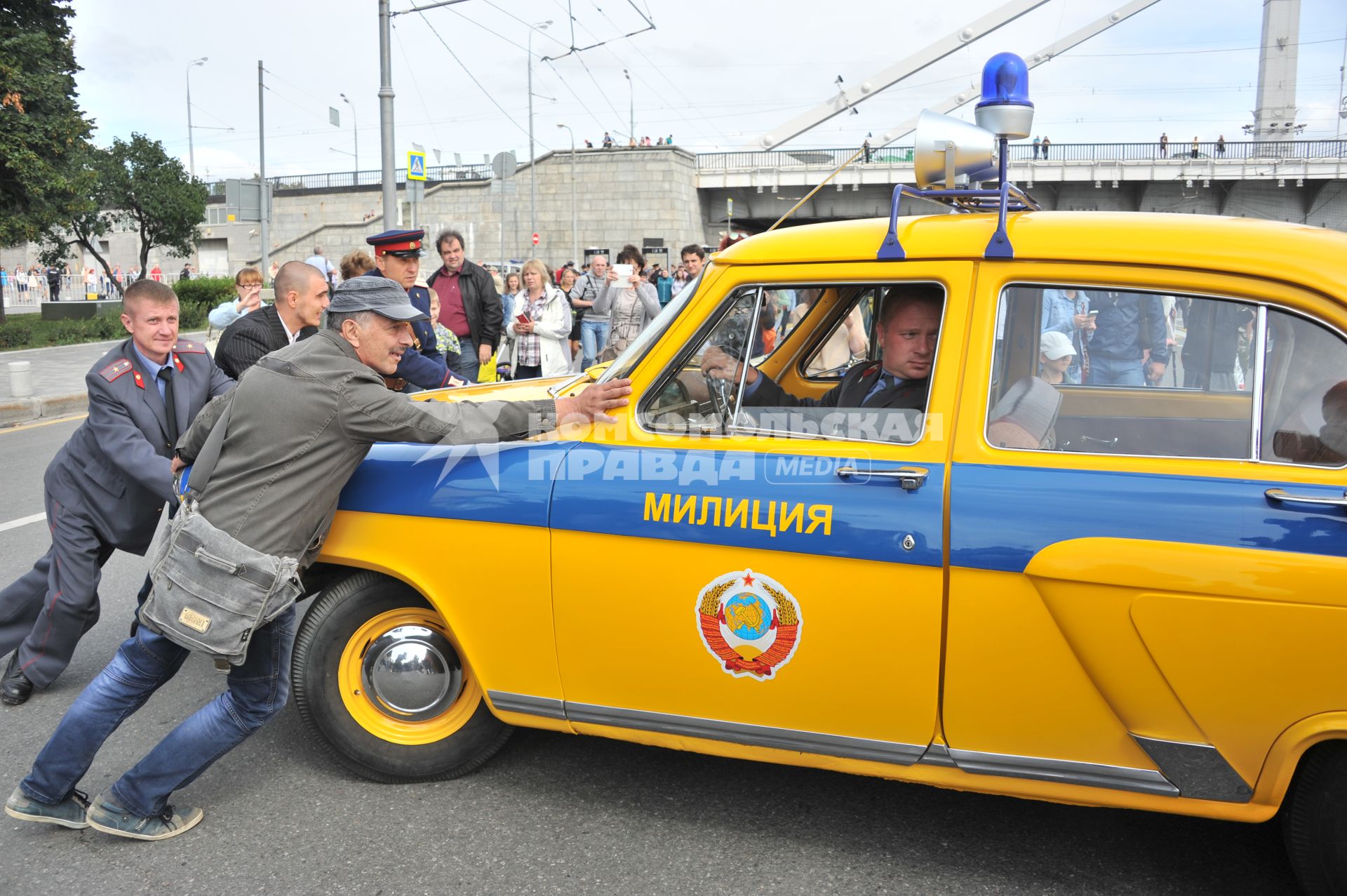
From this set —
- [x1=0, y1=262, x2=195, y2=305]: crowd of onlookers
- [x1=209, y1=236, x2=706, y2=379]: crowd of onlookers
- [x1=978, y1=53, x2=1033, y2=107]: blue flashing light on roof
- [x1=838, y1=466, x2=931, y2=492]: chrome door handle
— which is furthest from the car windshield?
[x1=0, y1=262, x2=195, y2=305]: crowd of onlookers

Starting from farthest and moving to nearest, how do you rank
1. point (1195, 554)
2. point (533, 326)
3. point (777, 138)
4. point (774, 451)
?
point (777, 138), point (533, 326), point (774, 451), point (1195, 554)

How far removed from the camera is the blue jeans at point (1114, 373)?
290 cm

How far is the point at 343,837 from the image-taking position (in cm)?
326

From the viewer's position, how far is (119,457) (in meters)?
4.04

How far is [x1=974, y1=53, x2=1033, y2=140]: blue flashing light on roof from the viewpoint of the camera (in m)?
3.09

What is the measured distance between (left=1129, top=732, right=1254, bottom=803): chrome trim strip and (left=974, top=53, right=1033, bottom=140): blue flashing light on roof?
1739 millimetres

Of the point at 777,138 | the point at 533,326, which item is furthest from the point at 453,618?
the point at 777,138

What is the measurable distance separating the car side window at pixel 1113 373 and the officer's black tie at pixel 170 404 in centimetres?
328

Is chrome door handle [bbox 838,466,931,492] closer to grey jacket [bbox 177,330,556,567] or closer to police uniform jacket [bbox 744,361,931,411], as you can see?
police uniform jacket [bbox 744,361,931,411]

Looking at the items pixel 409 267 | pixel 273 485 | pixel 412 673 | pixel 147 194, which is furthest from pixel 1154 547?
pixel 147 194

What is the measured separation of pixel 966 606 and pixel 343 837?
2026 millimetres

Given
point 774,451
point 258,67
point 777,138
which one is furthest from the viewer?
point 258,67

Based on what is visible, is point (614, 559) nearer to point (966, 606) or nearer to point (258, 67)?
point (966, 606)

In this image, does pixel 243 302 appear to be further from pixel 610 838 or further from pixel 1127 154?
pixel 1127 154
